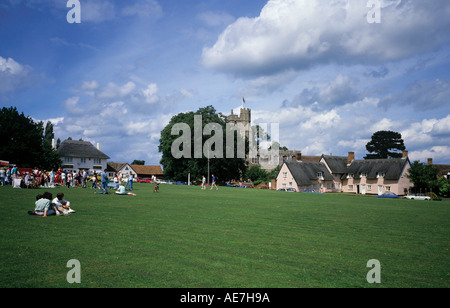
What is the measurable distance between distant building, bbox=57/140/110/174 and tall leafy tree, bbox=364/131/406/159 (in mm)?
89228

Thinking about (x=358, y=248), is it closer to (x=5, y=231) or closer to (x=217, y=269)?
(x=217, y=269)

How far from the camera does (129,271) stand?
24.0ft

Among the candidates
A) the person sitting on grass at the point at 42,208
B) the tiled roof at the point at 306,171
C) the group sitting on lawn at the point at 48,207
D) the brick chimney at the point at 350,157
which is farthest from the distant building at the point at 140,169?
the person sitting on grass at the point at 42,208

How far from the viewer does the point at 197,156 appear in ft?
230

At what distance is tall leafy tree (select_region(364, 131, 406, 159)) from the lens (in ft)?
354

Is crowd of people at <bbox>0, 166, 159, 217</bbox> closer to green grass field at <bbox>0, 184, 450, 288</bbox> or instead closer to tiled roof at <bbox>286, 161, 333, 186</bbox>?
green grass field at <bbox>0, 184, 450, 288</bbox>

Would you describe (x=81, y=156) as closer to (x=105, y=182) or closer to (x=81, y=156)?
(x=81, y=156)

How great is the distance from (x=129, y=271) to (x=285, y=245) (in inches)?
201

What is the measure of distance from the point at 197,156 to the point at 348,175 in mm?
41578

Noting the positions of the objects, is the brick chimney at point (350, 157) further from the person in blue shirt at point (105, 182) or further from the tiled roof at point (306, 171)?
the person in blue shirt at point (105, 182)

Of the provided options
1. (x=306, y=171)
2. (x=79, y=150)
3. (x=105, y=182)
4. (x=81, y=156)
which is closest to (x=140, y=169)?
(x=81, y=156)

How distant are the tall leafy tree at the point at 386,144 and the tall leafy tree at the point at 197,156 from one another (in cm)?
5550
